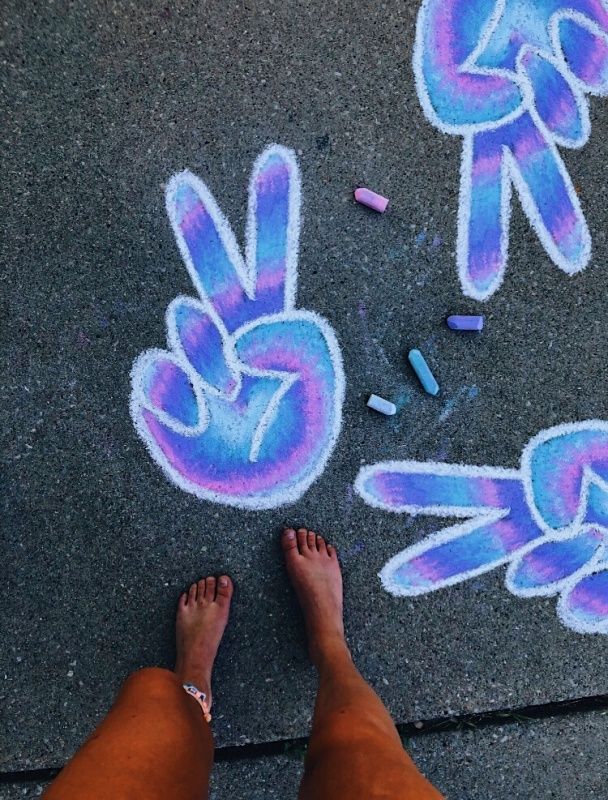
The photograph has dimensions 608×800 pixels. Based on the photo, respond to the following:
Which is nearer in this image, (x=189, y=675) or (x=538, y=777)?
(x=189, y=675)

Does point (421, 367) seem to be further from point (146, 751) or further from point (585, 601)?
point (146, 751)

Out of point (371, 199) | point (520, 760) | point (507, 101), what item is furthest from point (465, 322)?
point (520, 760)

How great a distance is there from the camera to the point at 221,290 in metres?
2.05

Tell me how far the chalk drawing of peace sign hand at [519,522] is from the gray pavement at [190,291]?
6 cm

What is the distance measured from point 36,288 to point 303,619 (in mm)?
1344

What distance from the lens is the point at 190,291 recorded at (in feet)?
6.73

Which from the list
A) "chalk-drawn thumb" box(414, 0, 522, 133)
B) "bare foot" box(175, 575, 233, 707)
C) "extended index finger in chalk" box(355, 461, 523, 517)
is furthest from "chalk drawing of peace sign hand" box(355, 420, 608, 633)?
"chalk-drawn thumb" box(414, 0, 522, 133)

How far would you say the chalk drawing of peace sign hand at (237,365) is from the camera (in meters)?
2.05

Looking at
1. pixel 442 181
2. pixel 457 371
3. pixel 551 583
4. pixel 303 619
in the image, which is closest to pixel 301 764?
pixel 303 619

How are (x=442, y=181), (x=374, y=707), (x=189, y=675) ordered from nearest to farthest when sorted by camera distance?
(x=374, y=707)
(x=189, y=675)
(x=442, y=181)

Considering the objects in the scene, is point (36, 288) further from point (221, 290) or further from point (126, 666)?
point (126, 666)

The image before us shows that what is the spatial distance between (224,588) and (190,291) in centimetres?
94

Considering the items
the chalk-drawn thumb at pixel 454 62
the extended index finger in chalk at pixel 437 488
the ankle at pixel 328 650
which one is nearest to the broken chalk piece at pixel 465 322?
the extended index finger in chalk at pixel 437 488

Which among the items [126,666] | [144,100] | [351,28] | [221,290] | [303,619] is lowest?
[126,666]
